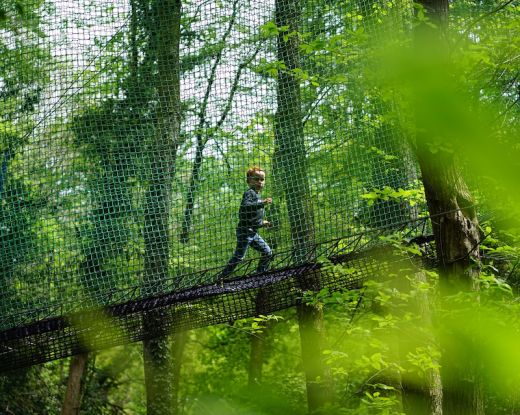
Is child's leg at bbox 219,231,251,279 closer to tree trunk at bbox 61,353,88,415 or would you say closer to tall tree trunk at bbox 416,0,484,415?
tall tree trunk at bbox 416,0,484,415

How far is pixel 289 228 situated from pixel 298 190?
0.20 metres

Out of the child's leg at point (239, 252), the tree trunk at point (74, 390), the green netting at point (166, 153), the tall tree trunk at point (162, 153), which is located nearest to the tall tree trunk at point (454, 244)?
the green netting at point (166, 153)

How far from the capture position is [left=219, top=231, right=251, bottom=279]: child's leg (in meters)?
3.39

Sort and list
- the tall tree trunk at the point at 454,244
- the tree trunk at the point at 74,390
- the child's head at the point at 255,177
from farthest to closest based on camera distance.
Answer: the tree trunk at the point at 74,390, the child's head at the point at 255,177, the tall tree trunk at the point at 454,244

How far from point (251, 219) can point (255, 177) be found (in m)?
0.22

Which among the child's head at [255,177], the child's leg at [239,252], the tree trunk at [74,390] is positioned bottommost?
the tree trunk at [74,390]

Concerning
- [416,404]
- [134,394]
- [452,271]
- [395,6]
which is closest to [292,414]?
[452,271]

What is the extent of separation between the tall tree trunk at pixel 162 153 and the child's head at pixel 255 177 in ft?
1.30

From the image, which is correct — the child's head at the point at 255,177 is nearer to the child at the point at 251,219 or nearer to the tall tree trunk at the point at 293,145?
the child at the point at 251,219

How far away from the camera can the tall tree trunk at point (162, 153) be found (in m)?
3.41

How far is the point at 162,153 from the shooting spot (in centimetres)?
346

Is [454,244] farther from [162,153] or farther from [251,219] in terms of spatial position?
[162,153]

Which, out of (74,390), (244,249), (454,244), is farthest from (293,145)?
(74,390)

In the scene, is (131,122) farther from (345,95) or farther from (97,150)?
(345,95)
